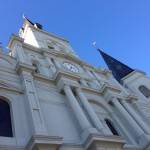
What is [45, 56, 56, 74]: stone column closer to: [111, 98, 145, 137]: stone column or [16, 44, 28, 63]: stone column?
[16, 44, 28, 63]: stone column

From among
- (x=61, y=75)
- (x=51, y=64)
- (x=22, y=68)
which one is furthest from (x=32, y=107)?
(x=51, y=64)

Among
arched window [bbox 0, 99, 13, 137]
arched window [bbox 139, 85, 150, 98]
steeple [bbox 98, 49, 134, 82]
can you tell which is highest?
steeple [bbox 98, 49, 134, 82]

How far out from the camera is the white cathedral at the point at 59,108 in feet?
33.3

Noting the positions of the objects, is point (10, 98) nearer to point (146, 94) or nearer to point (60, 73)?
point (60, 73)

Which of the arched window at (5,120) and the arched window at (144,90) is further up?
the arched window at (144,90)

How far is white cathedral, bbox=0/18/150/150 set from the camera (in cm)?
1016

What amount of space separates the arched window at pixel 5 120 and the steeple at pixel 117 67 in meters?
15.2

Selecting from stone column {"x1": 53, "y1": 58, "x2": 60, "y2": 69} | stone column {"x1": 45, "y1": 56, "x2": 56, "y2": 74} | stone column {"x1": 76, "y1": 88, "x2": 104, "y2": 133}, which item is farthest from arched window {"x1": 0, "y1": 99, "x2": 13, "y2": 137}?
stone column {"x1": 53, "y1": 58, "x2": 60, "y2": 69}

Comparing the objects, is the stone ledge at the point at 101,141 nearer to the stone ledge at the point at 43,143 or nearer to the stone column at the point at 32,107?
the stone ledge at the point at 43,143

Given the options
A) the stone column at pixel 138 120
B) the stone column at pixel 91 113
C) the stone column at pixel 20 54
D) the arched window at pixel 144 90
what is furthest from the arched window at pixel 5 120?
the arched window at pixel 144 90

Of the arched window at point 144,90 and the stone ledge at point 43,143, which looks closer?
the stone ledge at point 43,143

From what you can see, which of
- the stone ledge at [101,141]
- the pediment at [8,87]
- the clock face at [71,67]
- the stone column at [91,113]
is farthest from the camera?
the clock face at [71,67]

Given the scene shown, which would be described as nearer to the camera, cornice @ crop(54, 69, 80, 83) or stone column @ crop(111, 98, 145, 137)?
stone column @ crop(111, 98, 145, 137)

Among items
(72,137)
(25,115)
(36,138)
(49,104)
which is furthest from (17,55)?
(36,138)
